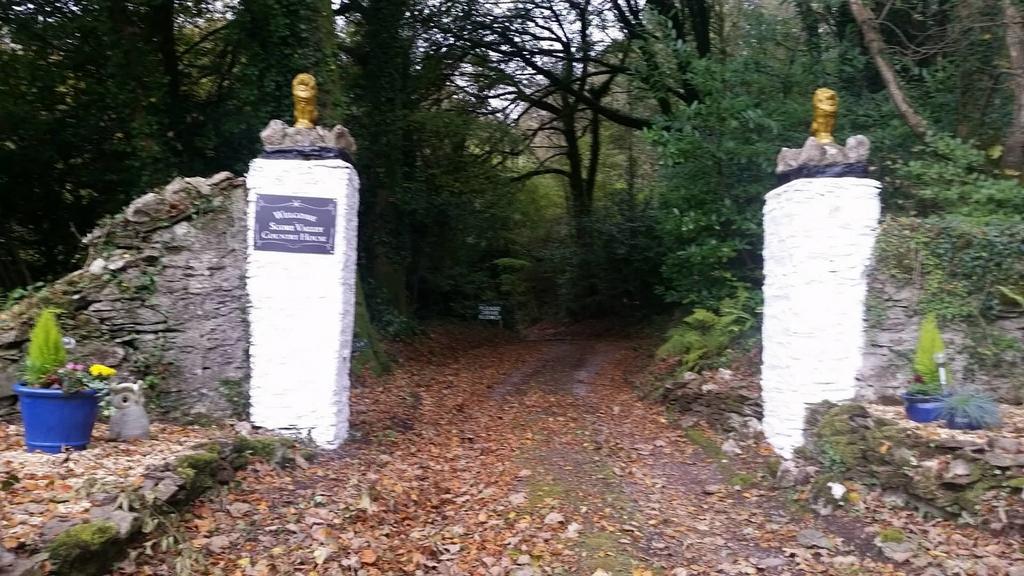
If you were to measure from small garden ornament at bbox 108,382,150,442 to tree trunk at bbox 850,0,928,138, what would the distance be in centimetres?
802

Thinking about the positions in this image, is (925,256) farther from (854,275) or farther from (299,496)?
(299,496)

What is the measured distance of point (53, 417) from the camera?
481 centimetres

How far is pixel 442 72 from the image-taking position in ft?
51.6

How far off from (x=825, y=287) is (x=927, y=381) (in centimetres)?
114

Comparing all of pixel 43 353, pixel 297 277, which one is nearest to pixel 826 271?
pixel 297 277

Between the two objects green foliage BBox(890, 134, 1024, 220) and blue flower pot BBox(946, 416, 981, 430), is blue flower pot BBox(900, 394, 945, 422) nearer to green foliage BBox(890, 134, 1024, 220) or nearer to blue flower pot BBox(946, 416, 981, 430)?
blue flower pot BBox(946, 416, 981, 430)

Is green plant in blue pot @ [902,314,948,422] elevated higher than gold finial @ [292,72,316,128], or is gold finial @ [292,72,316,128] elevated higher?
gold finial @ [292,72,316,128]

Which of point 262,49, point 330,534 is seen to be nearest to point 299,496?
point 330,534

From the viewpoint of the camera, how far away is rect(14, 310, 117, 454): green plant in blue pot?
4773mm

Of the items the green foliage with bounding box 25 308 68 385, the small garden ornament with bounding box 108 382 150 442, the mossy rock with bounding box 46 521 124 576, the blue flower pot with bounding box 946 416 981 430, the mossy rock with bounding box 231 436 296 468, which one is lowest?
the mossy rock with bounding box 231 436 296 468

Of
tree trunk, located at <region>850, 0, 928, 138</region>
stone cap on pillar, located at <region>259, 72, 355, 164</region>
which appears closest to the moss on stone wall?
tree trunk, located at <region>850, 0, 928, 138</region>

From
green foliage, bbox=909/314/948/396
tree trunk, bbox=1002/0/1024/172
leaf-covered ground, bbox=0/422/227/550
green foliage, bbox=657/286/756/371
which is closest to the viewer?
leaf-covered ground, bbox=0/422/227/550

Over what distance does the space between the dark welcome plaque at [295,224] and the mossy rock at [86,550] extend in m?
3.00

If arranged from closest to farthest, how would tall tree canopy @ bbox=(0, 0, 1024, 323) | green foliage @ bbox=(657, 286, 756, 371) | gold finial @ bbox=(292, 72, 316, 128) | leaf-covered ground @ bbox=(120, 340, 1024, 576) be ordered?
1. leaf-covered ground @ bbox=(120, 340, 1024, 576)
2. gold finial @ bbox=(292, 72, 316, 128)
3. tall tree canopy @ bbox=(0, 0, 1024, 323)
4. green foliage @ bbox=(657, 286, 756, 371)
